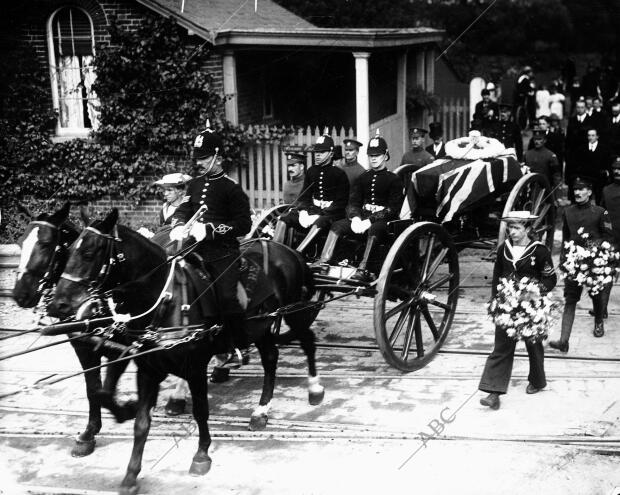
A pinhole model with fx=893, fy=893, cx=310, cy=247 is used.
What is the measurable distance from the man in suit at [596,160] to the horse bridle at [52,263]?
31.7 feet

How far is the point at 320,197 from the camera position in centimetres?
980

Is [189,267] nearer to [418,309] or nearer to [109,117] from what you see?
[418,309]

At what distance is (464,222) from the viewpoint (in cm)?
1060

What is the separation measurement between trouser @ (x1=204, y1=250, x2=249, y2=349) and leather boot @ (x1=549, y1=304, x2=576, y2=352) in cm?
360

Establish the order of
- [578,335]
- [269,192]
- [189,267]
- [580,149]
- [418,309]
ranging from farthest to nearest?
[269,192], [580,149], [578,335], [418,309], [189,267]

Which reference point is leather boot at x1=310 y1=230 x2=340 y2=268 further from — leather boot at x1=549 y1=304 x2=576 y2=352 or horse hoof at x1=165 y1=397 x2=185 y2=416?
leather boot at x1=549 y1=304 x2=576 y2=352

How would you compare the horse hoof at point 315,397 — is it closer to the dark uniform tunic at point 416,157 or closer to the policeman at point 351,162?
the policeman at point 351,162

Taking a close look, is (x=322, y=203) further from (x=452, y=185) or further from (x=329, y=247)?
(x=452, y=185)

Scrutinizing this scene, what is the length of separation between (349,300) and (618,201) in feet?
11.9

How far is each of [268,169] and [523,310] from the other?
8484 mm

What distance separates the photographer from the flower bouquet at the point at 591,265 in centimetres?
934

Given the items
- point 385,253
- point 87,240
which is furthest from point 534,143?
point 87,240

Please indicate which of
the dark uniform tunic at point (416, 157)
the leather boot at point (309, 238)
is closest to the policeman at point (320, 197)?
the leather boot at point (309, 238)

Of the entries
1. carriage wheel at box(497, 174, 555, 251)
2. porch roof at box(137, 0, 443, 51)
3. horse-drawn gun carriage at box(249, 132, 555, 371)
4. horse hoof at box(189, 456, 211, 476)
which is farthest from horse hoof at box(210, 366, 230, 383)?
porch roof at box(137, 0, 443, 51)
